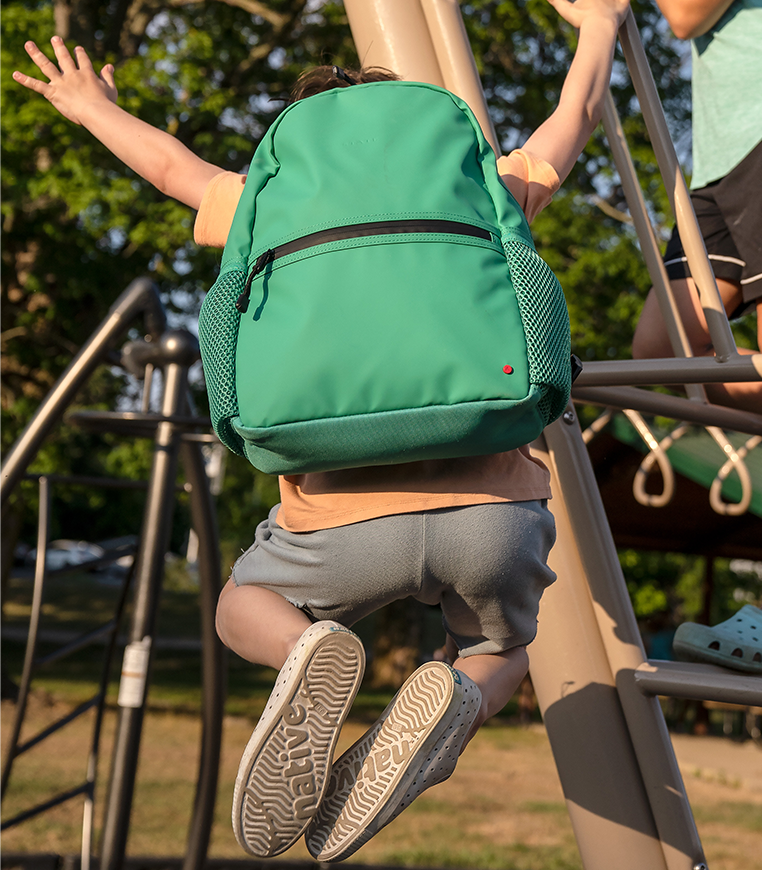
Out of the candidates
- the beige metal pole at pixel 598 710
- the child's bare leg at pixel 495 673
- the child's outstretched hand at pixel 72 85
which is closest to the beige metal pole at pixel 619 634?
the beige metal pole at pixel 598 710

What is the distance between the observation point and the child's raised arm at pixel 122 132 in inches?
57.3

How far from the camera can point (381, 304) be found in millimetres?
1117

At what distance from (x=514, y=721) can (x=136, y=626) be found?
1009 cm

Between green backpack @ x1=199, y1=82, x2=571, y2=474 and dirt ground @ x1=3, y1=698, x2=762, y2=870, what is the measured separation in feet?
18.1

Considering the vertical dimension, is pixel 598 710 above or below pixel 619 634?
below

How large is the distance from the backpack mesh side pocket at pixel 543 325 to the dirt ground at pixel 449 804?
18.0ft

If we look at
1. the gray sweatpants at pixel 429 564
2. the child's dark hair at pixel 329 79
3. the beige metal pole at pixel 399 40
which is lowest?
the gray sweatpants at pixel 429 564

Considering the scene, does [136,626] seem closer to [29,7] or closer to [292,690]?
[292,690]

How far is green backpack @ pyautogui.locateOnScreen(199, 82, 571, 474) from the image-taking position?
1108 millimetres

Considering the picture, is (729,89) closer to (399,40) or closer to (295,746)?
(399,40)

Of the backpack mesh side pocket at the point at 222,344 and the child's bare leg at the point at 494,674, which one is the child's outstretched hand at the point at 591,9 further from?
the child's bare leg at the point at 494,674

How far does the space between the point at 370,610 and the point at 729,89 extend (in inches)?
55.2

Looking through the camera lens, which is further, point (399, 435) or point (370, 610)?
point (370, 610)

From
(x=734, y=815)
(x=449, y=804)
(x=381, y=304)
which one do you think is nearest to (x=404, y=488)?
(x=381, y=304)
